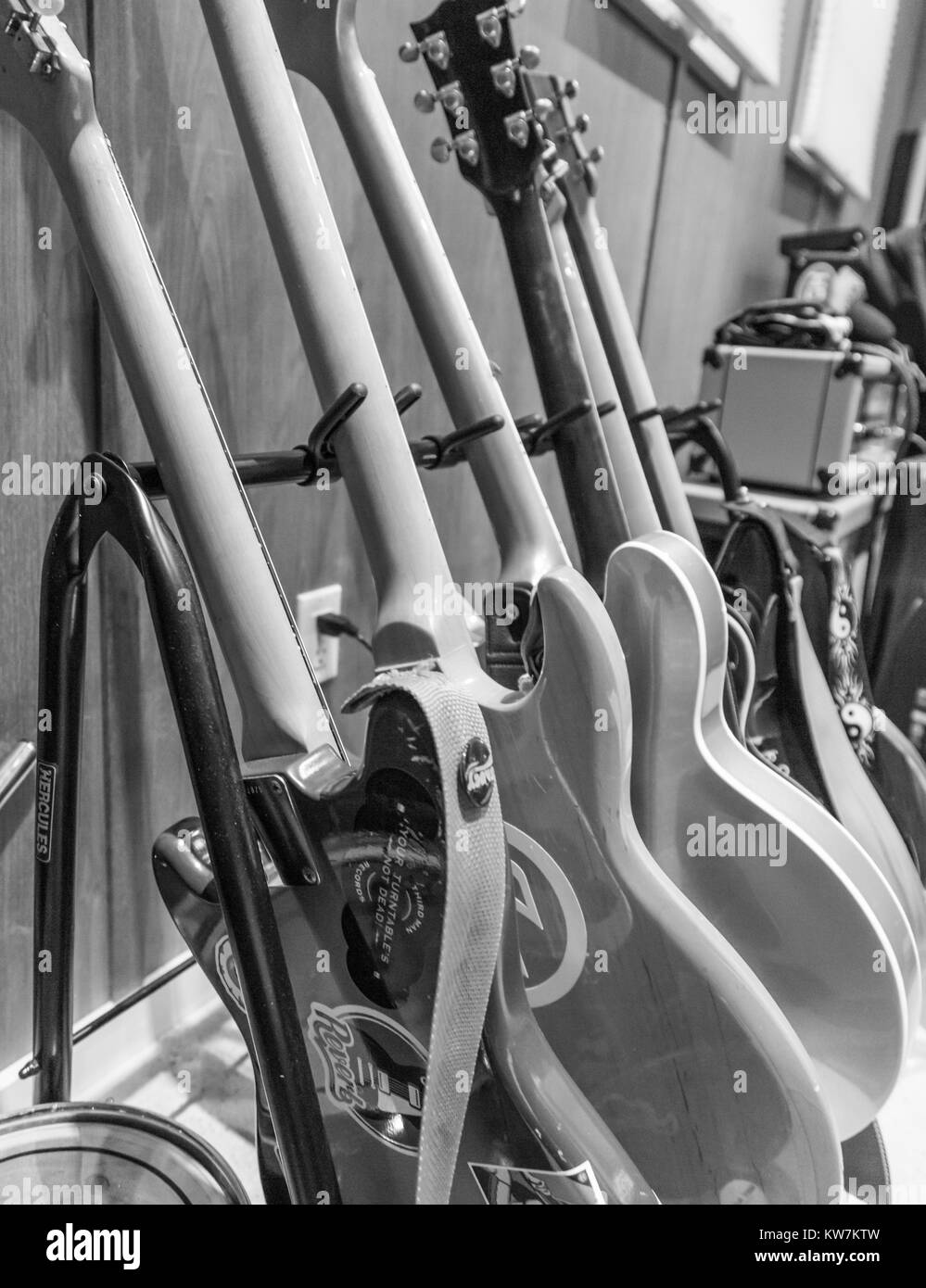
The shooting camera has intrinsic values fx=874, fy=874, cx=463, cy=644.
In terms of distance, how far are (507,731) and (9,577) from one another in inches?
13.7

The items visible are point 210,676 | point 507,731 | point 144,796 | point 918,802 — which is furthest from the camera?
point 918,802

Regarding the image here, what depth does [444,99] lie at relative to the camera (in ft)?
2.31

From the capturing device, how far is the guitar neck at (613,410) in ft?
2.61

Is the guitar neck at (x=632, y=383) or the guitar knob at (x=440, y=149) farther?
the guitar neck at (x=632, y=383)

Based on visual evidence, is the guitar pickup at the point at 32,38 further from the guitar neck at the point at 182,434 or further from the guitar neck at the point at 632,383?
the guitar neck at the point at 632,383

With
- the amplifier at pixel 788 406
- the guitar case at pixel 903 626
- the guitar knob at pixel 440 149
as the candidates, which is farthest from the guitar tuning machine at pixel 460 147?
the guitar case at pixel 903 626

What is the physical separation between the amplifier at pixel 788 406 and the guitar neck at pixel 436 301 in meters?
0.75

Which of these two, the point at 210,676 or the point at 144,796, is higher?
the point at 210,676

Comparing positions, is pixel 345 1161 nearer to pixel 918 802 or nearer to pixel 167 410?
pixel 167 410

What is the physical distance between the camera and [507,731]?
545 mm

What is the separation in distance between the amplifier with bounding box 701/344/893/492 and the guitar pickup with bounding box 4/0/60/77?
1.03m

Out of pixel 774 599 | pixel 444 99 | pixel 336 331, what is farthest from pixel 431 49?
pixel 774 599

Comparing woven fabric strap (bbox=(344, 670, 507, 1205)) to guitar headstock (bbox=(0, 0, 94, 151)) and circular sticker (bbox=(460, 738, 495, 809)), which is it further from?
guitar headstock (bbox=(0, 0, 94, 151))
